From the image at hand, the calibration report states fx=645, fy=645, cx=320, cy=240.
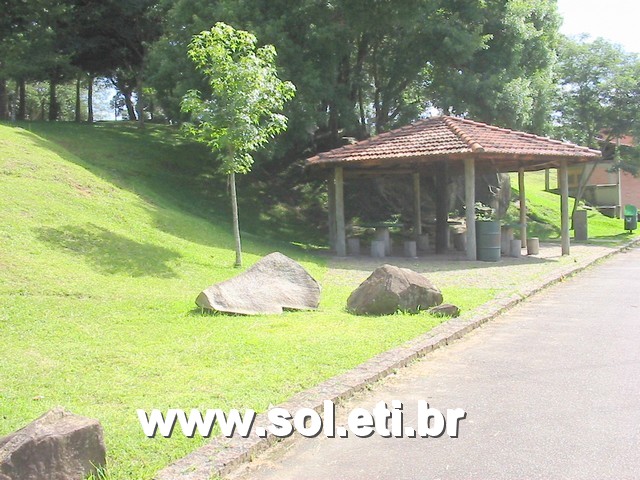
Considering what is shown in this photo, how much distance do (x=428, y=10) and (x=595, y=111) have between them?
11.9m

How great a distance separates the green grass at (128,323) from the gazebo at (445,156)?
2.96 m

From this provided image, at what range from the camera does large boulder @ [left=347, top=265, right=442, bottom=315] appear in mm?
8914

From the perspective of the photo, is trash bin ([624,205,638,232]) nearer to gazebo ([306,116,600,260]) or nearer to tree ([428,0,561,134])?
tree ([428,0,561,134])

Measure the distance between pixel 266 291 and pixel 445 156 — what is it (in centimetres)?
890

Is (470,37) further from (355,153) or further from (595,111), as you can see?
(595,111)

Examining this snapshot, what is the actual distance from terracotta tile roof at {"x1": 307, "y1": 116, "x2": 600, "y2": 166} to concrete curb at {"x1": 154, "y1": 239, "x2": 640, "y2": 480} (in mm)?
7289

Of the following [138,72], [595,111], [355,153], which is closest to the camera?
[355,153]

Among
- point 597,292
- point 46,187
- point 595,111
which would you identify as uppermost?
point 595,111

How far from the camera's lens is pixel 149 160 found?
902 inches

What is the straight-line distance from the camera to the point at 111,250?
11.6 meters

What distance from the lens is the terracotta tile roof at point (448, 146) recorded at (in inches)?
646

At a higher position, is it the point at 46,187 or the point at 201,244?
the point at 46,187

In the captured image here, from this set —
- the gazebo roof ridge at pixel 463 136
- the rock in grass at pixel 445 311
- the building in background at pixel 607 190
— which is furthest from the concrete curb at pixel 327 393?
the building in background at pixel 607 190

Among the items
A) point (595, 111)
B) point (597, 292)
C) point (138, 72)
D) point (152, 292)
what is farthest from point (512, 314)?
point (138, 72)
